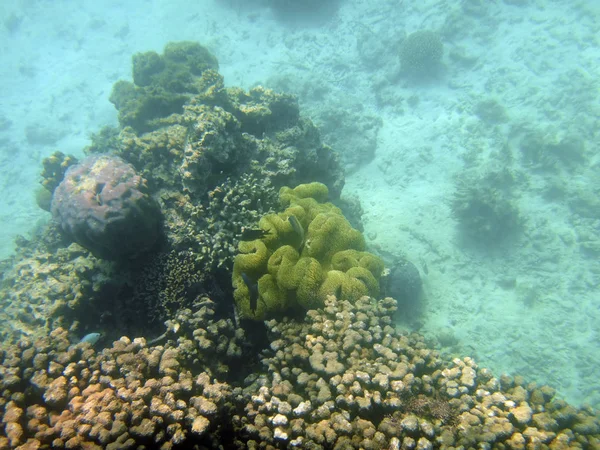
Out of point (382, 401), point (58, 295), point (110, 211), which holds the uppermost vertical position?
point (110, 211)

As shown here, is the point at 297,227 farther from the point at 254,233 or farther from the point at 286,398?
the point at 286,398

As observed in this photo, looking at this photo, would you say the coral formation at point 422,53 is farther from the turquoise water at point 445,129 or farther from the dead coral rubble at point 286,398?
the dead coral rubble at point 286,398

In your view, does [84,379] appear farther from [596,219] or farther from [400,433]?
[596,219]

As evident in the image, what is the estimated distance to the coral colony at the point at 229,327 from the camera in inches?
113

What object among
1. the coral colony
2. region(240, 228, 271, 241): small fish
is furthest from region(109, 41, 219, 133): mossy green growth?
region(240, 228, 271, 241): small fish

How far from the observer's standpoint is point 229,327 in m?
4.23

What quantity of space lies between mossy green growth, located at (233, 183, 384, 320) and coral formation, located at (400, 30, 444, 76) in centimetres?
1240

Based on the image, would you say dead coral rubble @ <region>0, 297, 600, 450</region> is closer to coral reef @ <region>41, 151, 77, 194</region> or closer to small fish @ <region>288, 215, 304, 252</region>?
small fish @ <region>288, 215, 304, 252</region>

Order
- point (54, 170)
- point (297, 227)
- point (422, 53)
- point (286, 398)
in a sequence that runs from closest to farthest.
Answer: point (286, 398) → point (297, 227) → point (54, 170) → point (422, 53)

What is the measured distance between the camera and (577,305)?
829 centimetres

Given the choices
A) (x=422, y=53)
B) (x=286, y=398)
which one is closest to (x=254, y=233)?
(x=286, y=398)

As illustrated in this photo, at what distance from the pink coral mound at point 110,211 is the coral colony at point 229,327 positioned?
2cm

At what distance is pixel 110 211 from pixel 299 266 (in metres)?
2.84

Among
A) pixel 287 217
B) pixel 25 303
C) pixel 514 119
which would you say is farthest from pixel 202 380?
pixel 514 119
